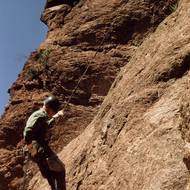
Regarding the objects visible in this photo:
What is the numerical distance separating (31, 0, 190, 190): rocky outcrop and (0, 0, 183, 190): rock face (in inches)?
0.9

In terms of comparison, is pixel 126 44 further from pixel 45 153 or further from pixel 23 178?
pixel 45 153

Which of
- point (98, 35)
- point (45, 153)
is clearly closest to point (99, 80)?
point (98, 35)

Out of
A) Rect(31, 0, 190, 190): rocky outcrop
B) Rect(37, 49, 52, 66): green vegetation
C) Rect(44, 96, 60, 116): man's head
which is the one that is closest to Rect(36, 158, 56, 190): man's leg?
Rect(31, 0, 190, 190): rocky outcrop

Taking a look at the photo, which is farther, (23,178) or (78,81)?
(78,81)

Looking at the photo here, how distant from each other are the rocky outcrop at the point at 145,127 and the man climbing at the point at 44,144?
0.71 metres

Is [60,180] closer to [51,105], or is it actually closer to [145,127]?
[51,105]

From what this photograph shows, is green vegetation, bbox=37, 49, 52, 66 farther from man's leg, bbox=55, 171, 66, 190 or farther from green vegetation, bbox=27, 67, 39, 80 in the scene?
man's leg, bbox=55, 171, 66, 190

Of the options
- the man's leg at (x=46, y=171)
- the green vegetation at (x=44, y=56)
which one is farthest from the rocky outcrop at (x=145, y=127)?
the green vegetation at (x=44, y=56)

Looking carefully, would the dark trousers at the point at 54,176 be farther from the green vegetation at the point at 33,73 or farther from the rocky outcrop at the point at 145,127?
the green vegetation at the point at 33,73

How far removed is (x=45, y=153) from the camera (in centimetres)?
1154

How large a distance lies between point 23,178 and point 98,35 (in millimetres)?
5803

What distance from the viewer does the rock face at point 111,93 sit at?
10.4 metres

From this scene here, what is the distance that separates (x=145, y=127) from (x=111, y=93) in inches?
134

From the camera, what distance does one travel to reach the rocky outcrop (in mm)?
9758
